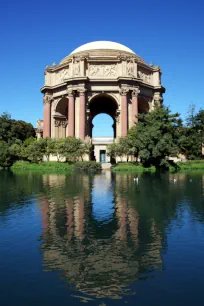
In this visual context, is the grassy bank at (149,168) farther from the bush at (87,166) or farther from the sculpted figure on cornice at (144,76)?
the sculpted figure on cornice at (144,76)

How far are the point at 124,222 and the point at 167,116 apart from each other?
30.1m

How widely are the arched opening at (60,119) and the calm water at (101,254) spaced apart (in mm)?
42118

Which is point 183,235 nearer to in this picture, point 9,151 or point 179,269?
point 179,269

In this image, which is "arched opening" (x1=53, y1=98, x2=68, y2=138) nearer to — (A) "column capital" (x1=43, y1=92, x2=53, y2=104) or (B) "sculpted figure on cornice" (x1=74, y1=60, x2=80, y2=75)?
(A) "column capital" (x1=43, y1=92, x2=53, y2=104)

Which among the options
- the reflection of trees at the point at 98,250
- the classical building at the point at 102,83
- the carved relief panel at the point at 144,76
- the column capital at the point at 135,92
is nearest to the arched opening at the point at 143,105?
the classical building at the point at 102,83

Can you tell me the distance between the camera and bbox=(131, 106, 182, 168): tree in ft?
115

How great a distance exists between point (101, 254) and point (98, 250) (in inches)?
11.6

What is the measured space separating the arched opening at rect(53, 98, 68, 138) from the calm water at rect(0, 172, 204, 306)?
42.1m

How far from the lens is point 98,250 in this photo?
739cm

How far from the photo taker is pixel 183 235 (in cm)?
871

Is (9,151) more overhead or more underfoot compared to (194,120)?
more underfoot

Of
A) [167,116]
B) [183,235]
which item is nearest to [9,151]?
[167,116]

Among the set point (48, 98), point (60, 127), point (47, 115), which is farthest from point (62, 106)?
point (60, 127)

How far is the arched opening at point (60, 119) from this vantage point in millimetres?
54294
